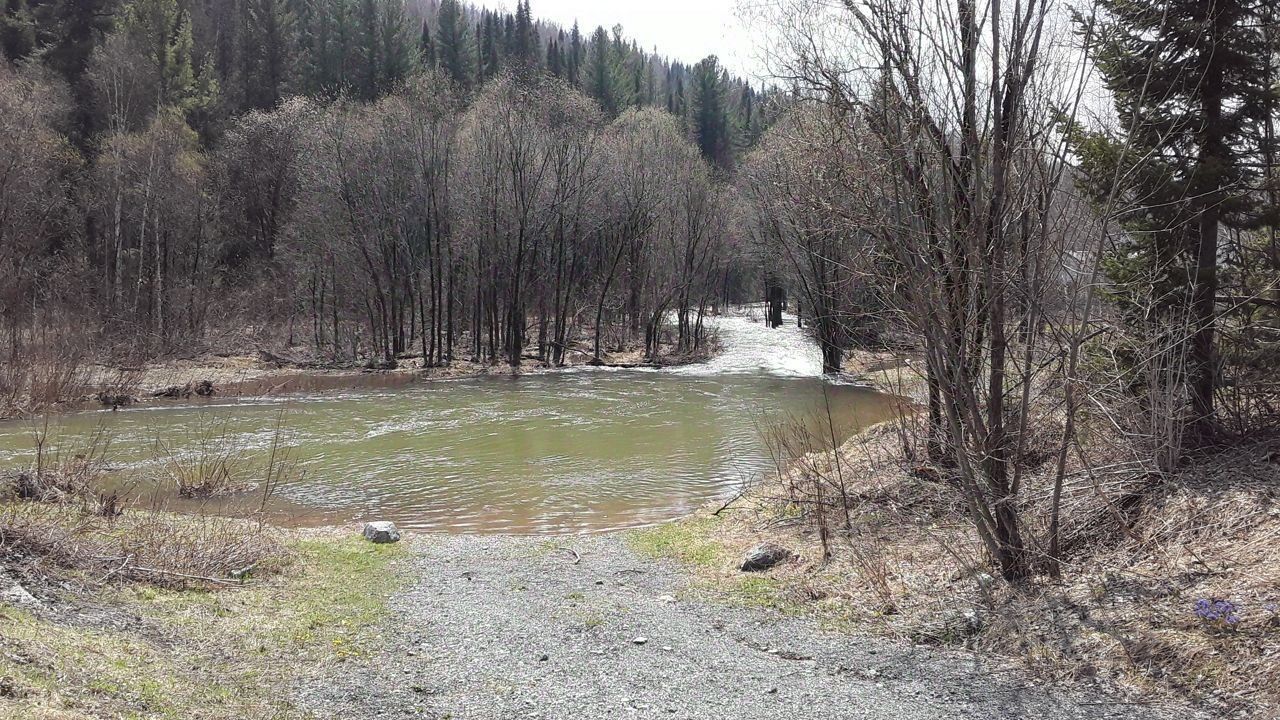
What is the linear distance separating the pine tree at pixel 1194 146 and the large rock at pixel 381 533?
9.51 m

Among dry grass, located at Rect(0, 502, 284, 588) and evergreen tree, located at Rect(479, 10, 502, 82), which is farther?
evergreen tree, located at Rect(479, 10, 502, 82)

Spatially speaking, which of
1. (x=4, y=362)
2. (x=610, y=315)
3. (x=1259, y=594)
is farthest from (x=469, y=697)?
(x=610, y=315)

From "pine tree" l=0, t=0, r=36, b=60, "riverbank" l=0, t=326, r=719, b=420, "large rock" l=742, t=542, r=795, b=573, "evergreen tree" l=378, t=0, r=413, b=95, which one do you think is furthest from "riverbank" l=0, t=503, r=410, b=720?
"evergreen tree" l=378, t=0, r=413, b=95

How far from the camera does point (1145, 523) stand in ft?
24.1

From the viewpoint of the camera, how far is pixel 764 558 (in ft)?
29.7

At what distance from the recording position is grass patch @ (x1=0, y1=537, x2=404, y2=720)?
171 inches

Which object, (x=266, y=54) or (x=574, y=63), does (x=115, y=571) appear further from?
(x=574, y=63)

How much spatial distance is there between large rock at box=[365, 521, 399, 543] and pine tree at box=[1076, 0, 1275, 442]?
31.2 feet

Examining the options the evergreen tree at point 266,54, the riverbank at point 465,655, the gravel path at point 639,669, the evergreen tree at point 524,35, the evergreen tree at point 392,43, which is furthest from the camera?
the evergreen tree at point 524,35

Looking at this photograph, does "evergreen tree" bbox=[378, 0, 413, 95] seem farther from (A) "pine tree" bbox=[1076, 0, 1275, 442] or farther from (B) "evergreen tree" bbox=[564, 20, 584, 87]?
(A) "pine tree" bbox=[1076, 0, 1275, 442]

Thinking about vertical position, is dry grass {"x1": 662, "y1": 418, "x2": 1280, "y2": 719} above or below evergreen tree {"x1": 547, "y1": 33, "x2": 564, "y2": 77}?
below

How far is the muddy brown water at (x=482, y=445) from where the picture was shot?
1331 cm

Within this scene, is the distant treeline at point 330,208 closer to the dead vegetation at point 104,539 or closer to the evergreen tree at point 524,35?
the dead vegetation at point 104,539

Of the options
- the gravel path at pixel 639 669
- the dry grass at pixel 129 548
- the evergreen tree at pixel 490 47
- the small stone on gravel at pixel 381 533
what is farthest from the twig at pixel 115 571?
the evergreen tree at pixel 490 47
